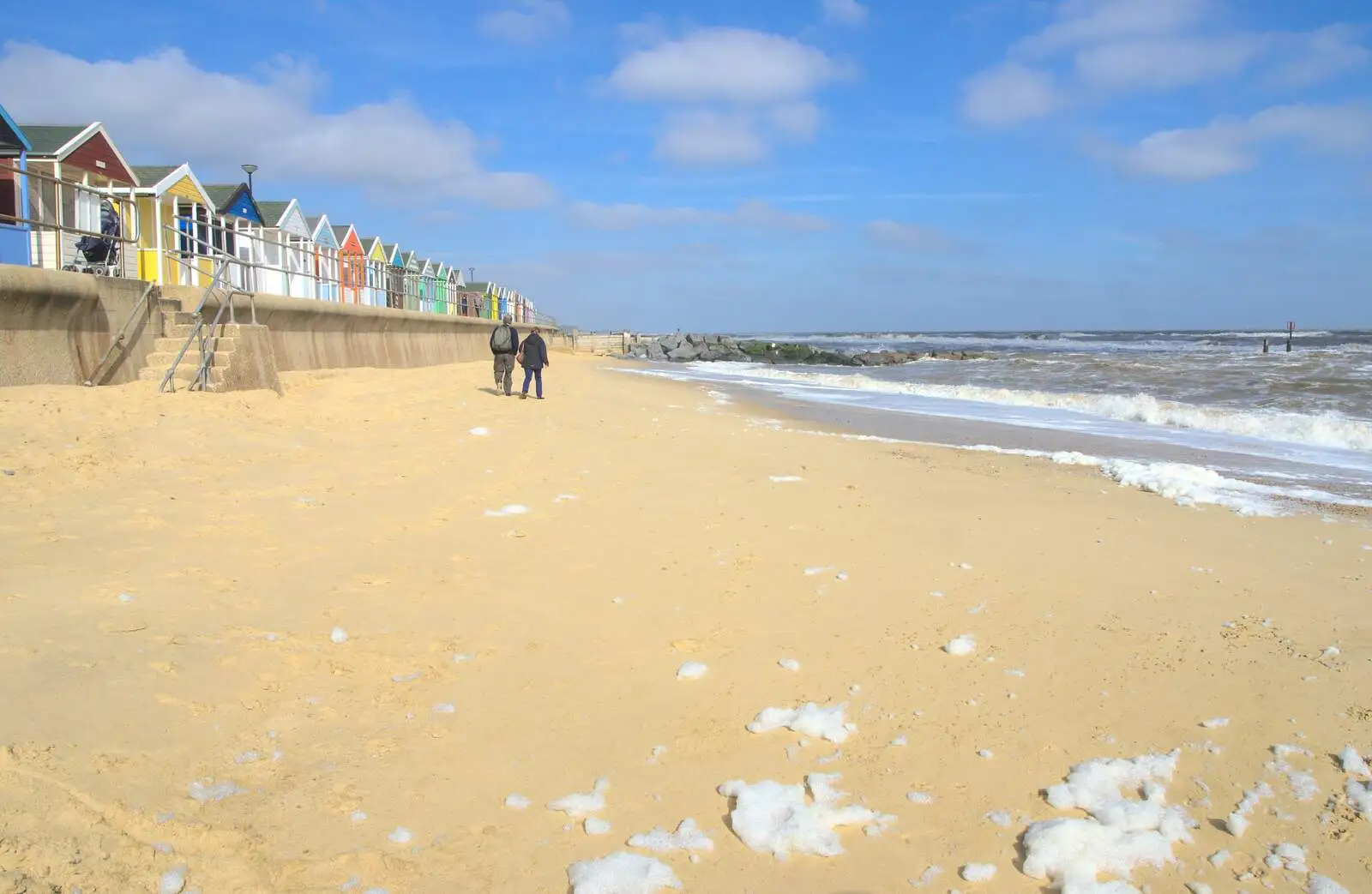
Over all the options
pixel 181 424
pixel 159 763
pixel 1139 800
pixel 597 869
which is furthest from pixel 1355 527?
pixel 181 424

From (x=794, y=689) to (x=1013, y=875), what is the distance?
131cm

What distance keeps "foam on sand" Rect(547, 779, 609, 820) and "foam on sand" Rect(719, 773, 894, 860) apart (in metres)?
0.42

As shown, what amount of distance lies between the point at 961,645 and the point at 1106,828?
4.91ft

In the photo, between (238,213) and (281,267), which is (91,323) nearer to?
(281,267)

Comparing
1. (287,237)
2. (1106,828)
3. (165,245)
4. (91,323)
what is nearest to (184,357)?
(91,323)

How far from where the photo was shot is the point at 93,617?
4.00 m

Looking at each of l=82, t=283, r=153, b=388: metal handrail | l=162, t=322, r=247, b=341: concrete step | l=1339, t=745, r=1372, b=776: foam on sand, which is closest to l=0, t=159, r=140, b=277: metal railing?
l=82, t=283, r=153, b=388: metal handrail

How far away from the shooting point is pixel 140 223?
816 inches

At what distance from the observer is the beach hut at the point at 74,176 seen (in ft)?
52.4

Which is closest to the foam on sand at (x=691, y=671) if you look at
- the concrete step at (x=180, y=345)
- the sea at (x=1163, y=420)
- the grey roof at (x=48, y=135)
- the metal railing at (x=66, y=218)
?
the sea at (x=1163, y=420)

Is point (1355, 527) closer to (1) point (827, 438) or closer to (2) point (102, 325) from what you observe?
(1) point (827, 438)

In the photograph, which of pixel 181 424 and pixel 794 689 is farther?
pixel 181 424

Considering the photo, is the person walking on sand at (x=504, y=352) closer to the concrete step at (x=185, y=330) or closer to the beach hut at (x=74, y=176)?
the concrete step at (x=185, y=330)

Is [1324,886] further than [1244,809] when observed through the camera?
No
